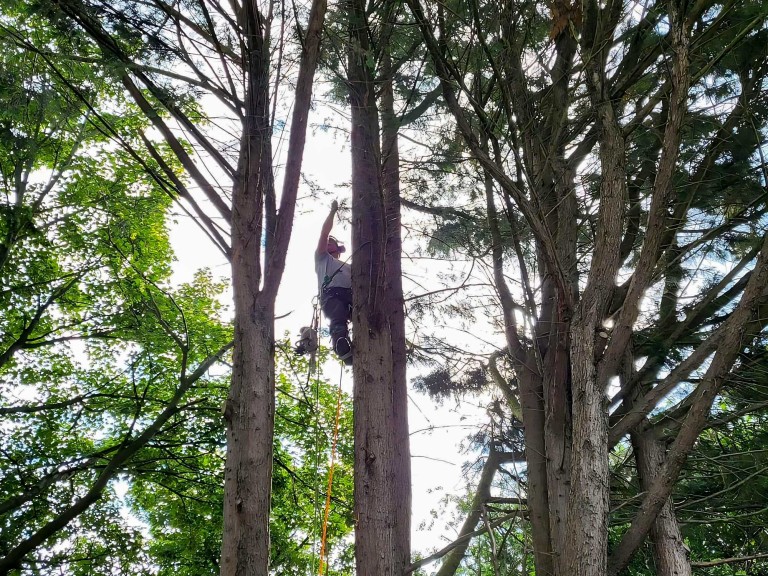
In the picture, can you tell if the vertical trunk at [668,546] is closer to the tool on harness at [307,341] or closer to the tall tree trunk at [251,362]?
the tool on harness at [307,341]

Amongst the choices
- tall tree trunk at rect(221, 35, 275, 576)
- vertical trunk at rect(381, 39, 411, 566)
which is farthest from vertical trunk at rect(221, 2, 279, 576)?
vertical trunk at rect(381, 39, 411, 566)

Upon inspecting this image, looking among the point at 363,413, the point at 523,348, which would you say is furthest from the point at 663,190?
the point at 523,348

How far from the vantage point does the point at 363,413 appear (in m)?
3.71

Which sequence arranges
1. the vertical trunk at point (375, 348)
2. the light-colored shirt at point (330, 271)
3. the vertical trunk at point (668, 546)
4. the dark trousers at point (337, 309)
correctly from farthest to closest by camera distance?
the light-colored shirt at point (330, 271) → the dark trousers at point (337, 309) → the vertical trunk at point (668, 546) → the vertical trunk at point (375, 348)

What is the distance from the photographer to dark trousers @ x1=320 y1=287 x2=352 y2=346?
195 inches

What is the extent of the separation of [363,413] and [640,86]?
9.97 ft

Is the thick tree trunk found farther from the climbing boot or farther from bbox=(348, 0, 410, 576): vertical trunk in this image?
the climbing boot

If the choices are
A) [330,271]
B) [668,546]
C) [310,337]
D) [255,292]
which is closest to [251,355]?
[255,292]

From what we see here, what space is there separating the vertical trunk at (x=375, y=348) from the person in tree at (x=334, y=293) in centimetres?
55

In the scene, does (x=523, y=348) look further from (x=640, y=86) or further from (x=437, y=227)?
(x=640, y=86)

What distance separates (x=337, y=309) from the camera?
5.05 m

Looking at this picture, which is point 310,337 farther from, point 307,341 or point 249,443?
point 249,443

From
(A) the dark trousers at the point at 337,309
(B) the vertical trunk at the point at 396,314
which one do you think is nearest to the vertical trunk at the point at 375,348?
(B) the vertical trunk at the point at 396,314

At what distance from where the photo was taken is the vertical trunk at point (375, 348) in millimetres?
3416
